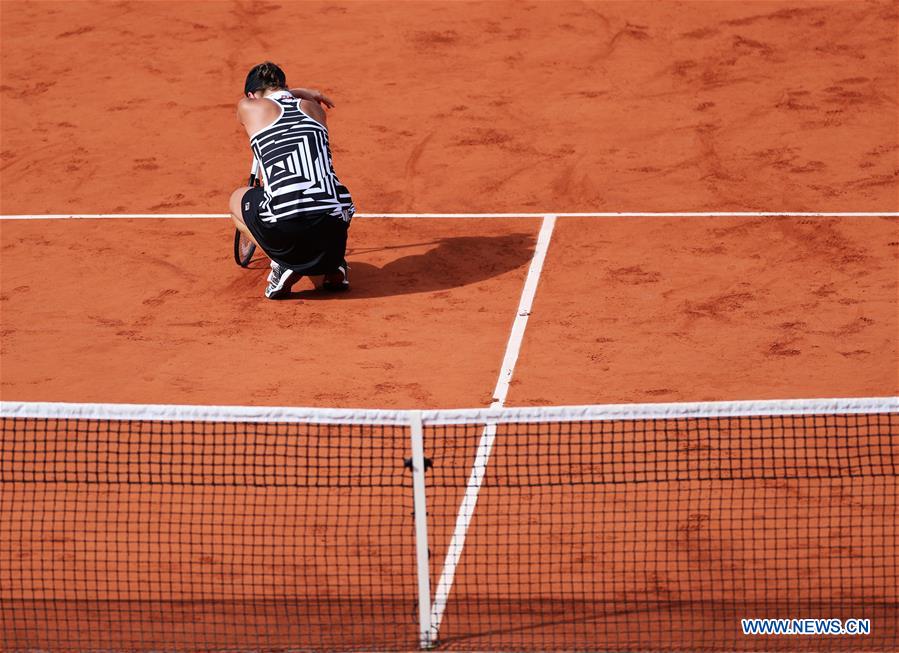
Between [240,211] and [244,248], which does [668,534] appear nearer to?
[240,211]

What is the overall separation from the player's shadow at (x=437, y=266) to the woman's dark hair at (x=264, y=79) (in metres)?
1.87

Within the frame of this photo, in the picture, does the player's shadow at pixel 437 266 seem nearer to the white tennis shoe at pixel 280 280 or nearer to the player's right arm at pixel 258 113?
the white tennis shoe at pixel 280 280

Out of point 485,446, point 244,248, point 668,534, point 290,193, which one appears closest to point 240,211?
point 290,193

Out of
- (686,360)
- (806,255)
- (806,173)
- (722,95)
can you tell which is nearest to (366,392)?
(686,360)

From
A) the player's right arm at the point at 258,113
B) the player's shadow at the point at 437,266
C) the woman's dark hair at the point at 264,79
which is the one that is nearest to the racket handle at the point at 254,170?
the player's right arm at the point at 258,113

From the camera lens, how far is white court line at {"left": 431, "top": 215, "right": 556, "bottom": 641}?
7.66m

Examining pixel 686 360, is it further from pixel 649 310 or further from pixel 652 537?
pixel 652 537

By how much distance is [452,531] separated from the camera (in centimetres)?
821

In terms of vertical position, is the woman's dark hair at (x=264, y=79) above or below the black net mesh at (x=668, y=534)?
above

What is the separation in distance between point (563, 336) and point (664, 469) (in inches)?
98.5

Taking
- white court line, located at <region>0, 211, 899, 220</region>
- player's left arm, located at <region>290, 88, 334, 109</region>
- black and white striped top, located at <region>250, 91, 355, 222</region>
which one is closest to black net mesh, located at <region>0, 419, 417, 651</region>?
black and white striped top, located at <region>250, 91, 355, 222</region>

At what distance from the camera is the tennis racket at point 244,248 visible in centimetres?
1225

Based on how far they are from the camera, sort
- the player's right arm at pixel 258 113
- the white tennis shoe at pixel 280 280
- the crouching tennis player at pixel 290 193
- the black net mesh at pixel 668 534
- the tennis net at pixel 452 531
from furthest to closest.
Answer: the white tennis shoe at pixel 280 280 → the player's right arm at pixel 258 113 → the crouching tennis player at pixel 290 193 → the black net mesh at pixel 668 534 → the tennis net at pixel 452 531

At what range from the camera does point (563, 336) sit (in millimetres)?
11172
